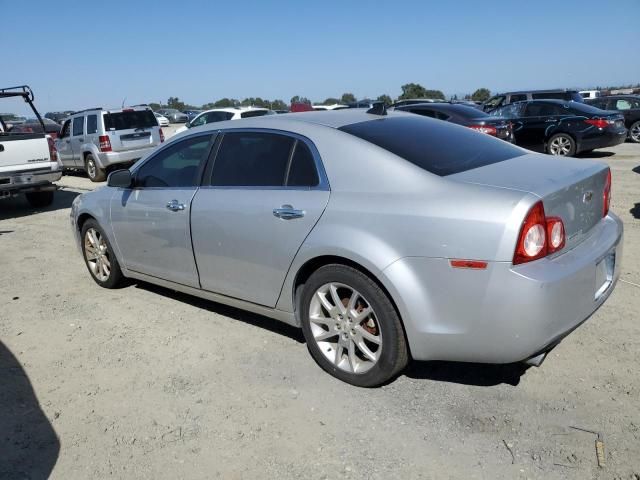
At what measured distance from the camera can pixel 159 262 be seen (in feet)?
14.8

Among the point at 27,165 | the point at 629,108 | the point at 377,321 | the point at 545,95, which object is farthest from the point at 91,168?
the point at 629,108

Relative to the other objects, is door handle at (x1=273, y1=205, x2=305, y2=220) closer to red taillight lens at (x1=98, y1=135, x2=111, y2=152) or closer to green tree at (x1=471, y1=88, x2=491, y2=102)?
red taillight lens at (x1=98, y1=135, x2=111, y2=152)

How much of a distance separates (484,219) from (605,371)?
→ 1424 mm

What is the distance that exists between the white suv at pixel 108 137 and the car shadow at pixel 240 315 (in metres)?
9.09

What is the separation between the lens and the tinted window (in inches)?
145

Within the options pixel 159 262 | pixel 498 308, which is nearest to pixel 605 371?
pixel 498 308

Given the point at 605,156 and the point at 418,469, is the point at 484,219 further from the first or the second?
the point at 605,156

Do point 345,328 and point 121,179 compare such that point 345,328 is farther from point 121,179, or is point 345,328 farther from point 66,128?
point 66,128

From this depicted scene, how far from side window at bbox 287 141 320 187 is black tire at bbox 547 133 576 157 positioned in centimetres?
1128

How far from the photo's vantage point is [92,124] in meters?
13.8

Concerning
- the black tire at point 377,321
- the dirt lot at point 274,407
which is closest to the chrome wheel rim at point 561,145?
the dirt lot at point 274,407

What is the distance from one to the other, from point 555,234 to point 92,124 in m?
13.1

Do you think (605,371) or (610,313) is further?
(610,313)

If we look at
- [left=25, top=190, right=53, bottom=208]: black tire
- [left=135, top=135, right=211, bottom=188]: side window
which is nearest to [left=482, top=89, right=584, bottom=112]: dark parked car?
[left=25, top=190, right=53, bottom=208]: black tire
